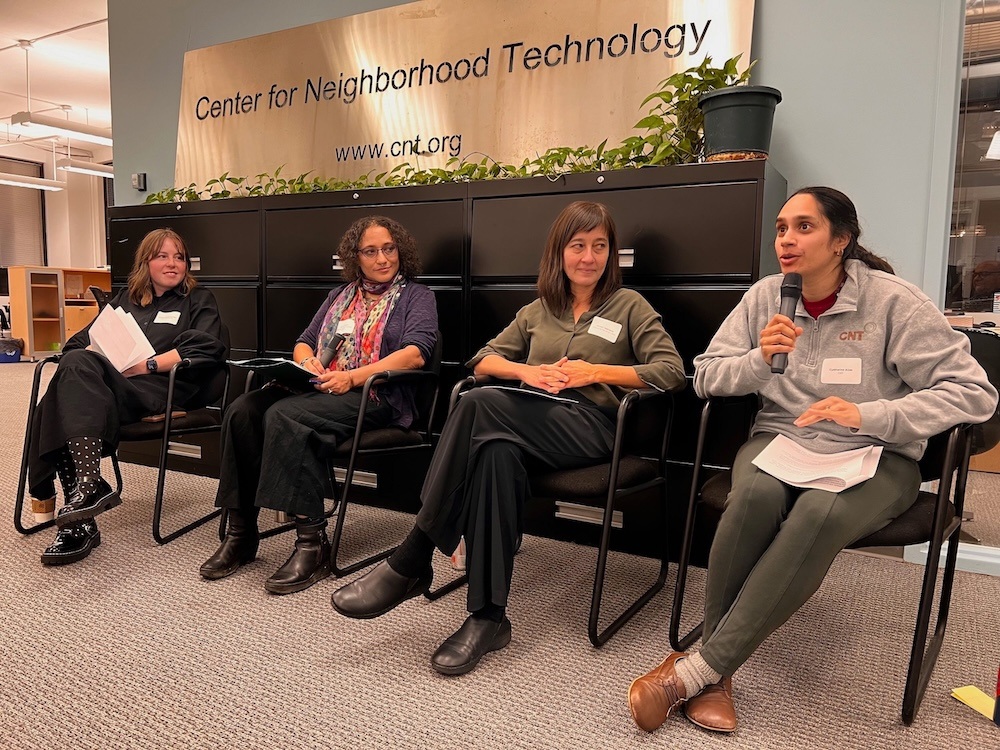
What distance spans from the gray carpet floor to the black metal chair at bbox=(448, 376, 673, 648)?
0.06m

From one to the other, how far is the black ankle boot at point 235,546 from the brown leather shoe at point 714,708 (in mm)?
1512

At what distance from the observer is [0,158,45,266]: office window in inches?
477

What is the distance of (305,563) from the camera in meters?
2.29

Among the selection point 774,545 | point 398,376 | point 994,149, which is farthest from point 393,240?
point 994,149

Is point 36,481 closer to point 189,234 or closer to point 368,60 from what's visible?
point 189,234

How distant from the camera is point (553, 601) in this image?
221 centimetres

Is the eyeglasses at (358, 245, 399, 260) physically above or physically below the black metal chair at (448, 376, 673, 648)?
above

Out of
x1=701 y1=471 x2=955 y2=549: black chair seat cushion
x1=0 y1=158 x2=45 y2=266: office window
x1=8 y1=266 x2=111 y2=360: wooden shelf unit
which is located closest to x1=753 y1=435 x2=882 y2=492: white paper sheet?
x1=701 y1=471 x2=955 y2=549: black chair seat cushion

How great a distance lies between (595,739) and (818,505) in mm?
675

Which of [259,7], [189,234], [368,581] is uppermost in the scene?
[259,7]

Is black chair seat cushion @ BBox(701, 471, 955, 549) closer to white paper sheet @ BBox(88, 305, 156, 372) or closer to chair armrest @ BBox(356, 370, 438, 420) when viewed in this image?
chair armrest @ BBox(356, 370, 438, 420)

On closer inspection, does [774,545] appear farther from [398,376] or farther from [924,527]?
[398,376]

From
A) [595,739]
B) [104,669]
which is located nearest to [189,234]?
[104,669]

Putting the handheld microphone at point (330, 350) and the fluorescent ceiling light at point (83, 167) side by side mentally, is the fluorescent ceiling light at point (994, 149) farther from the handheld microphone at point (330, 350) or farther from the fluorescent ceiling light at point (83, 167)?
the fluorescent ceiling light at point (83, 167)
